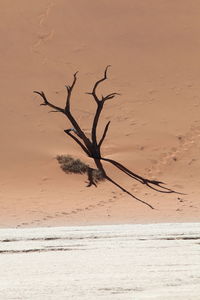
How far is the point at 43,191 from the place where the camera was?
17.4 metres

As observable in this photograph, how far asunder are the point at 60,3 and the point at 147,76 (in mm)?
6365

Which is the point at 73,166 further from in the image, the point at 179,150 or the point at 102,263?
the point at 102,263

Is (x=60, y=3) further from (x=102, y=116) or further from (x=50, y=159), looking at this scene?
(x=50, y=159)

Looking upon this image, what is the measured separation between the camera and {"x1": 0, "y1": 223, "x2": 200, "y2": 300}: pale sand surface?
7.76 m

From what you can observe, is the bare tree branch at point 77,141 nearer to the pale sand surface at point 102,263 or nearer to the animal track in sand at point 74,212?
the animal track in sand at point 74,212

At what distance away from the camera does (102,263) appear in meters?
9.53

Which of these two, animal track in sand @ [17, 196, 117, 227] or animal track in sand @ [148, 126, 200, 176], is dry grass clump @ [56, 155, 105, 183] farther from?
animal track in sand @ [148, 126, 200, 176]

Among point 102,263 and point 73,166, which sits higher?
point 73,166

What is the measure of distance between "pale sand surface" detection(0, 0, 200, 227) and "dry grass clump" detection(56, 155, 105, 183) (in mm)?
215

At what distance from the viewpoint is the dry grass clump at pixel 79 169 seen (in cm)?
1814

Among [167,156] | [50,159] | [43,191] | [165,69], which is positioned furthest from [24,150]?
[165,69]

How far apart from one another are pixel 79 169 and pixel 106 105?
482 centimetres

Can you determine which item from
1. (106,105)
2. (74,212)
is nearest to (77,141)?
(106,105)

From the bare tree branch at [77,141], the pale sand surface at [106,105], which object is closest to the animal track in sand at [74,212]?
the pale sand surface at [106,105]
